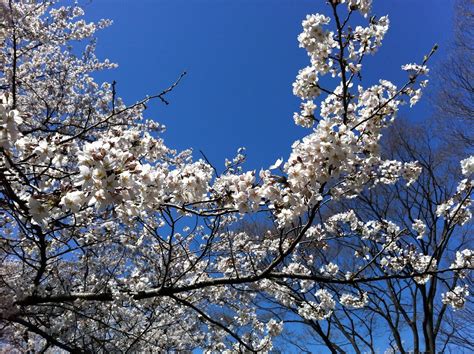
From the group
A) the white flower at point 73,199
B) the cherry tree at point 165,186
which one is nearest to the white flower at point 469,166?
the cherry tree at point 165,186

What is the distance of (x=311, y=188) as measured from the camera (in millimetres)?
2398

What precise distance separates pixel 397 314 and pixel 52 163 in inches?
375

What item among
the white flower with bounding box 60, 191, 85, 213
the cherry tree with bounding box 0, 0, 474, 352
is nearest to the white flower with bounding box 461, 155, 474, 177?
the cherry tree with bounding box 0, 0, 474, 352

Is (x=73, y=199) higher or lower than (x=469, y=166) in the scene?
lower

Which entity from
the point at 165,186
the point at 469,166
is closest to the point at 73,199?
the point at 165,186

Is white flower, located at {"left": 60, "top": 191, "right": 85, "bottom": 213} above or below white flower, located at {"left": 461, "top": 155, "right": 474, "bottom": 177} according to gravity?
below

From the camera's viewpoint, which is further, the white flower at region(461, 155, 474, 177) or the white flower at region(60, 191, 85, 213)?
the white flower at region(461, 155, 474, 177)

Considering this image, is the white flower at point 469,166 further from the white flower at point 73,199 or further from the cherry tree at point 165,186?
the white flower at point 73,199

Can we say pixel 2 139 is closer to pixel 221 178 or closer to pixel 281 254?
pixel 221 178

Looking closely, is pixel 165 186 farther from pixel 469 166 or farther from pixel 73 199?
pixel 469 166

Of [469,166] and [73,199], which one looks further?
[469,166]

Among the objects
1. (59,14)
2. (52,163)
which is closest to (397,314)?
(52,163)

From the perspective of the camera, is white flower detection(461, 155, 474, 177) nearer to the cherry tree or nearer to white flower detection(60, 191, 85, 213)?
the cherry tree

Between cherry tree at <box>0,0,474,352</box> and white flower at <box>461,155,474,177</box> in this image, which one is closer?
cherry tree at <box>0,0,474,352</box>
